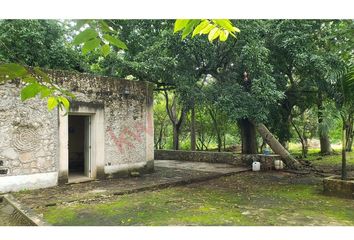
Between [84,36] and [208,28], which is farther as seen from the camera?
[208,28]

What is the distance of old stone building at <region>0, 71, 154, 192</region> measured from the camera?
801 centimetres

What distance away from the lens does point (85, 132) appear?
32.7ft

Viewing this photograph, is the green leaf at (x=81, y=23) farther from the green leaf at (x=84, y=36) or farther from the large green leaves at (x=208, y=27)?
the large green leaves at (x=208, y=27)

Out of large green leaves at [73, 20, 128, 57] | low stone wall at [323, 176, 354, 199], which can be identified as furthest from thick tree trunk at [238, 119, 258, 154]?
large green leaves at [73, 20, 128, 57]

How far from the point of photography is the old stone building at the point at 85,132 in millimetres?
8008

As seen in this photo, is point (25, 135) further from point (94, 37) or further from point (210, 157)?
point (210, 157)

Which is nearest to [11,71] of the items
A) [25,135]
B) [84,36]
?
[84,36]

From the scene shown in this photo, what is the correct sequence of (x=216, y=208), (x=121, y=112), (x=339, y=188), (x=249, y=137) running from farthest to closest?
(x=249, y=137), (x=121, y=112), (x=339, y=188), (x=216, y=208)

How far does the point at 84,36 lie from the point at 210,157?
1355cm

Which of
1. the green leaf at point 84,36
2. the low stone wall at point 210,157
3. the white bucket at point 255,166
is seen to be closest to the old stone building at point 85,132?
the white bucket at point 255,166

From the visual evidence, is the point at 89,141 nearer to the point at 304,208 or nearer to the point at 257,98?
the point at 257,98

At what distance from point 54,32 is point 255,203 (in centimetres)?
891

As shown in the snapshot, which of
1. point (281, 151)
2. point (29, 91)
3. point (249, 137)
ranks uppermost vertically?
point (29, 91)

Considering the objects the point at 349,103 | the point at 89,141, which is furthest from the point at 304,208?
the point at 89,141
